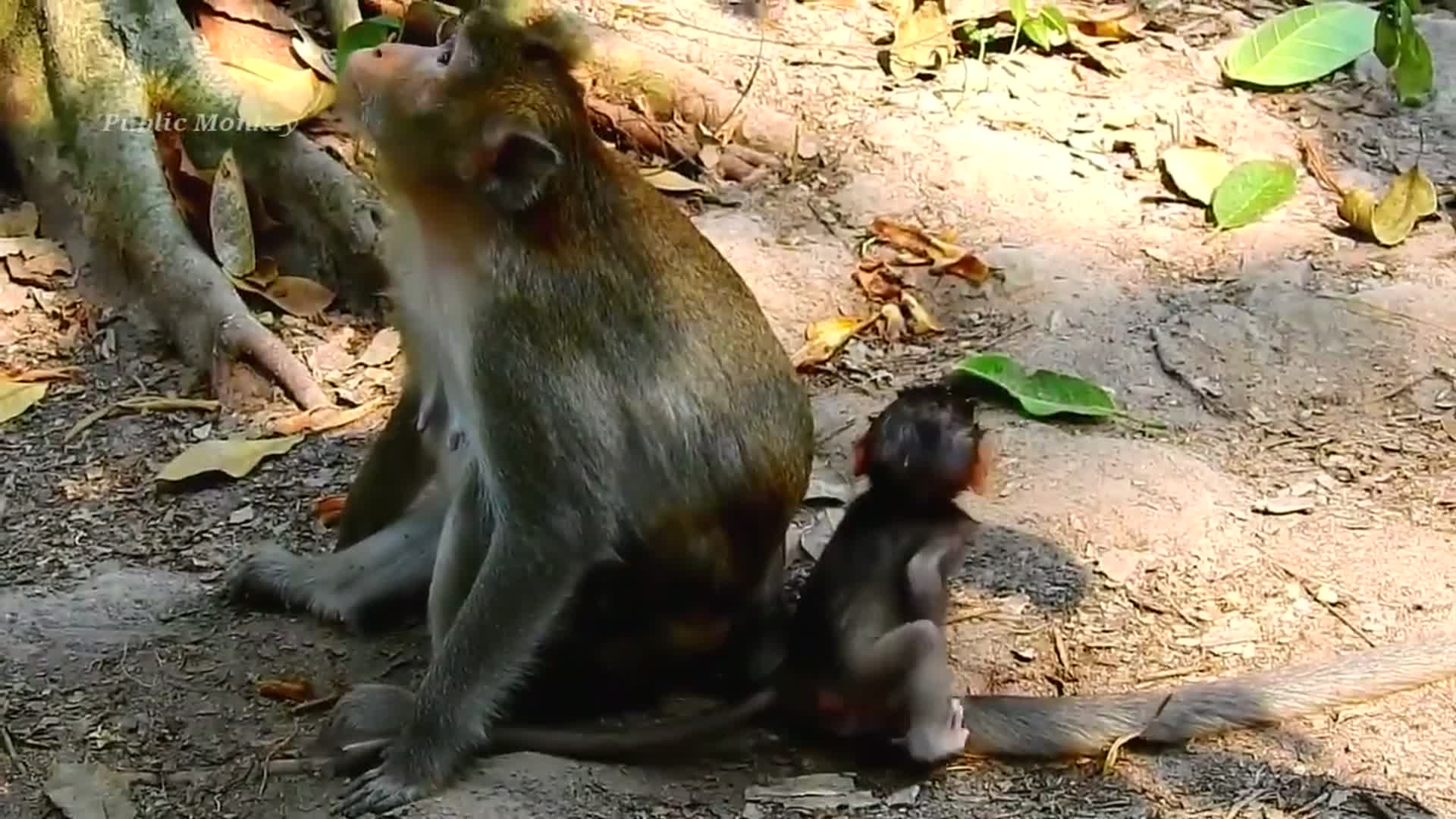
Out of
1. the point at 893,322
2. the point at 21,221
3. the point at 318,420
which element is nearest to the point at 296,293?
the point at 318,420

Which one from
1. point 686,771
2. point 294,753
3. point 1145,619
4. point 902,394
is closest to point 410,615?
point 294,753

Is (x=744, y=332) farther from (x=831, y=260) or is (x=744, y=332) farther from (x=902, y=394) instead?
(x=831, y=260)

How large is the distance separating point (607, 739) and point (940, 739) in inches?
25.3

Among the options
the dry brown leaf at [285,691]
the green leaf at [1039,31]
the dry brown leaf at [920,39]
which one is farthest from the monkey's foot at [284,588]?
the green leaf at [1039,31]

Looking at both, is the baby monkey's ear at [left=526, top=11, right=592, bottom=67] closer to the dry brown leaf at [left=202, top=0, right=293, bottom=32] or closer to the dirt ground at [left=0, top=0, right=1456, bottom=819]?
the dirt ground at [left=0, top=0, right=1456, bottom=819]

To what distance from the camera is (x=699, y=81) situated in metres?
6.31

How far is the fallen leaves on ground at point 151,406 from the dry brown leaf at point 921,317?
1.92 m

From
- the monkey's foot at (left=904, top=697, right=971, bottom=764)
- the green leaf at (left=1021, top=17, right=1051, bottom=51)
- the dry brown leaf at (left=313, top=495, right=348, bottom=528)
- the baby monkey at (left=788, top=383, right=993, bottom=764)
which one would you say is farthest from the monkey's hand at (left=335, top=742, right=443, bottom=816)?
the green leaf at (left=1021, top=17, right=1051, bottom=51)

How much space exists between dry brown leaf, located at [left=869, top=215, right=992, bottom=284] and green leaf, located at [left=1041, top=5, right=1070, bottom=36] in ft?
4.14

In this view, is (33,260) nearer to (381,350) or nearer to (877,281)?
(381,350)

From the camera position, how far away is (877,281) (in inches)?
218

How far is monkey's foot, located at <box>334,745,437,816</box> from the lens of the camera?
357 cm

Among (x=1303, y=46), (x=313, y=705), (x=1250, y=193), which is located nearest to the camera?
(x=313, y=705)

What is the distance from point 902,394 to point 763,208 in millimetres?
1893
